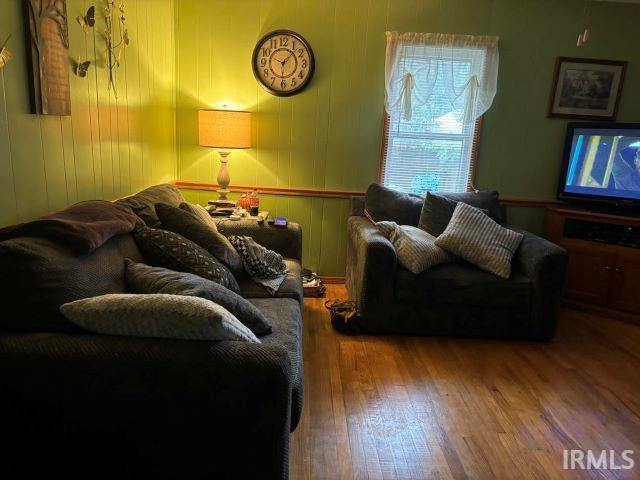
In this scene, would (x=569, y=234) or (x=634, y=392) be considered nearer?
(x=634, y=392)

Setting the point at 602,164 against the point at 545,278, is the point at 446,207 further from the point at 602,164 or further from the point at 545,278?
the point at 602,164

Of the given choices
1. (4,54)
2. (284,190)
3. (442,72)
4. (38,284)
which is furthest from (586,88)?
(38,284)

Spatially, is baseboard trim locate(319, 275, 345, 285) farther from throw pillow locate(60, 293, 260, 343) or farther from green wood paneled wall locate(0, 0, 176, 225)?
throw pillow locate(60, 293, 260, 343)

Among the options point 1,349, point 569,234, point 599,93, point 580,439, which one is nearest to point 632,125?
point 599,93

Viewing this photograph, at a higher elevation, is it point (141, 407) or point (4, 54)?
point (4, 54)

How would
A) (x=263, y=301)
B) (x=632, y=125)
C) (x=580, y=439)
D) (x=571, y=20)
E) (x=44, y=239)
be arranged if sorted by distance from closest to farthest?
(x=44, y=239)
(x=580, y=439)
(x=263, y=301)
(x=632, y=125)
(x=571, y=20)

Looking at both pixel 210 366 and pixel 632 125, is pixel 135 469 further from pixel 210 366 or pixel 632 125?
pixel 632 125

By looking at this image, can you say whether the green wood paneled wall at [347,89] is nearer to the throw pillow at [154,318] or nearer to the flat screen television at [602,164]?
the flat screen television at [602,164]

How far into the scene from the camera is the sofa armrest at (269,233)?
288 centimetres

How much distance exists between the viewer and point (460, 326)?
297 centimetres

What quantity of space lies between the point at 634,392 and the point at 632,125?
78.4 inches

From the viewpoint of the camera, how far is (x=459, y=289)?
9.53 ft

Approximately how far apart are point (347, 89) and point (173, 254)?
2316 millimetres

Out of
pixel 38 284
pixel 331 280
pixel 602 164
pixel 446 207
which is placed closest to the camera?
pixel 38 284
